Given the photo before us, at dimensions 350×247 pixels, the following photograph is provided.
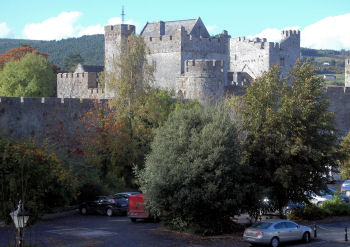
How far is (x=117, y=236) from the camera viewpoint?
1950 cm

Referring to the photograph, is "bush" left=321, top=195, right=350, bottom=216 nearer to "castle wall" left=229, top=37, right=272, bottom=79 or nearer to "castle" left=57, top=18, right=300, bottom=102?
"castle" left=57, top=18, right=300, bottom=102

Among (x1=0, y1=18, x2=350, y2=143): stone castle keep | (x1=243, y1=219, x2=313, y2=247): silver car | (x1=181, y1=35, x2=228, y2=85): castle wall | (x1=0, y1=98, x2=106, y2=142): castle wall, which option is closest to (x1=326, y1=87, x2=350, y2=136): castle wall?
(x1=0, y1=18, x2=350, y2=143): stone castle keep

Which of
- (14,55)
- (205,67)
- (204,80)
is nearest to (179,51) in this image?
(205,67)

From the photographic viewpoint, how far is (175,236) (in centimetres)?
1984

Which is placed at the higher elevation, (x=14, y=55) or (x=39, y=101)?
(x=14, y=55)

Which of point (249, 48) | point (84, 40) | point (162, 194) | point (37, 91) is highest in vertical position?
point (84, 40)

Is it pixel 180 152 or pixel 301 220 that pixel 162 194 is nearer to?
pixel 180 152

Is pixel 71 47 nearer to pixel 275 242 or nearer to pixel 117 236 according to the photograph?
pixel 117 236

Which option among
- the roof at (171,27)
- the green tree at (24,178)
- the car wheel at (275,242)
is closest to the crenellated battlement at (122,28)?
the roof at (171,27)

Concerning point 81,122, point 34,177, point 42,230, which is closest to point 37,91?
point 81,122

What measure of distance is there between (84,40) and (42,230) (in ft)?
348

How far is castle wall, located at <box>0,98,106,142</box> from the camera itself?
25.6m

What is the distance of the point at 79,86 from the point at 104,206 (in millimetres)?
18053

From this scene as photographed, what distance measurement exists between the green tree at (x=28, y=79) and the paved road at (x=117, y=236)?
23.6 meters
